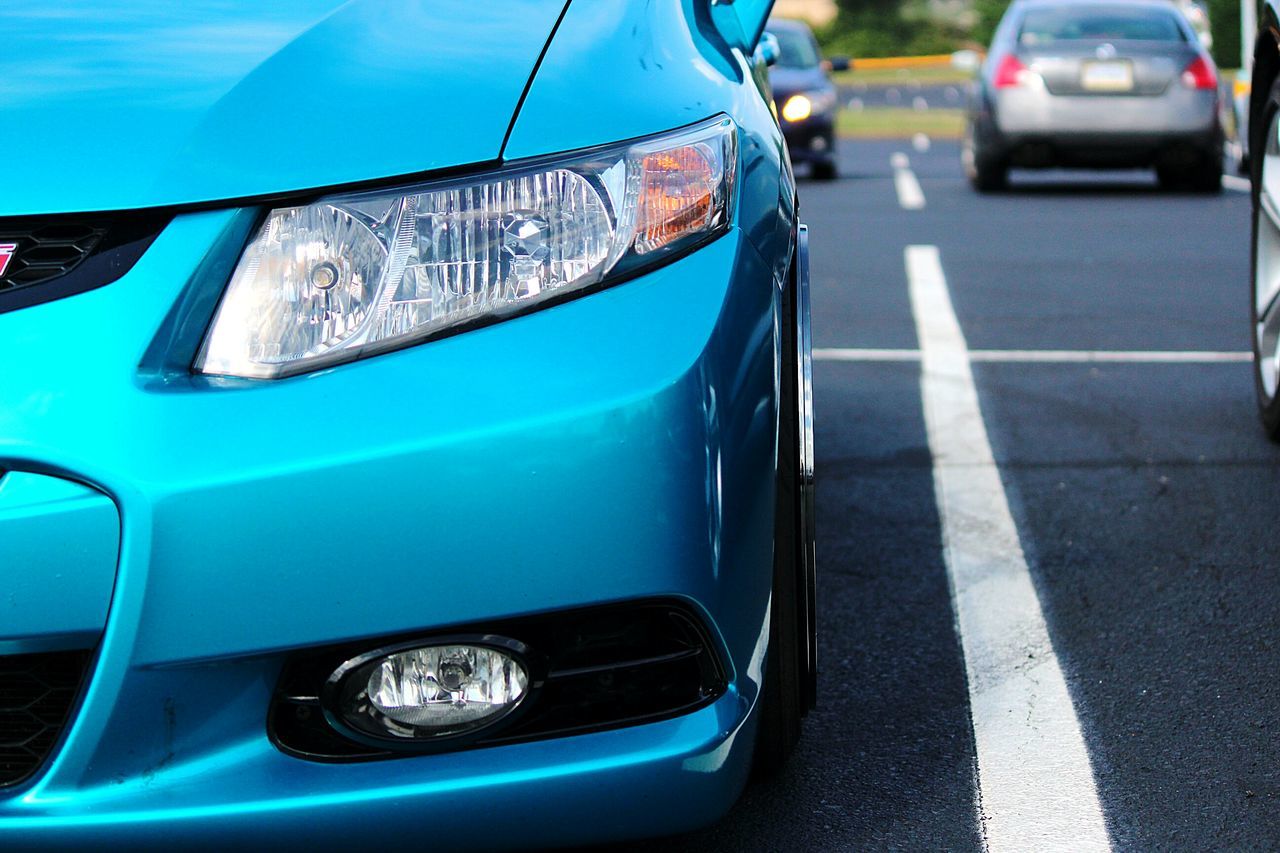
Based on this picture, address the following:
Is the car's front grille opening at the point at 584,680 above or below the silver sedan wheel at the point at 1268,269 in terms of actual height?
above

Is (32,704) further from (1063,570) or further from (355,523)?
(1063,570)

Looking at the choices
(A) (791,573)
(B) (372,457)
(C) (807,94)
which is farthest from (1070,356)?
(C) (807,94)

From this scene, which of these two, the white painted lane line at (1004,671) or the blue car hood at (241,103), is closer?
the blue car hood at (241,103)

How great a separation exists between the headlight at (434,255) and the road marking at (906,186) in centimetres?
878

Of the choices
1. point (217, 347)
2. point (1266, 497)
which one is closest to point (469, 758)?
point (217, 347)

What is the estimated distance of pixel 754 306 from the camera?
1854 millimetres

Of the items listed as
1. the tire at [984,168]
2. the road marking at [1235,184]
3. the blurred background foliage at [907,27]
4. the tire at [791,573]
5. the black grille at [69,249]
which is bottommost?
the blurred background foliage at [907,27]

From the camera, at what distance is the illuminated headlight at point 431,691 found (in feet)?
5.65

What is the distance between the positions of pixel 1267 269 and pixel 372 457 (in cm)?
296

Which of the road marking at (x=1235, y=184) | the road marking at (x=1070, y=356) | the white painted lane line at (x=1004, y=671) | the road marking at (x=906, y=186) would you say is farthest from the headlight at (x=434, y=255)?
the road marking at (x=1235, y=184)

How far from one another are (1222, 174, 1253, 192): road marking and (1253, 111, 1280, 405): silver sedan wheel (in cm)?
792

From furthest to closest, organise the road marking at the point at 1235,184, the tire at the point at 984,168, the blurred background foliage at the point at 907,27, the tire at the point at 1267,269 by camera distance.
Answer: the blurred background foliage at the point at 907,27
the road marking at the point at 1235,184
the tire at the point at 984,168
the tire at the point at 1267,269

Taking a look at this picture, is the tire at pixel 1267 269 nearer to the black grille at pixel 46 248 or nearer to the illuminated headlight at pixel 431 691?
the illuminated headlight at pixel 431 691

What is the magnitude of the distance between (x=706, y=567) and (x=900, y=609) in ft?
4.53
